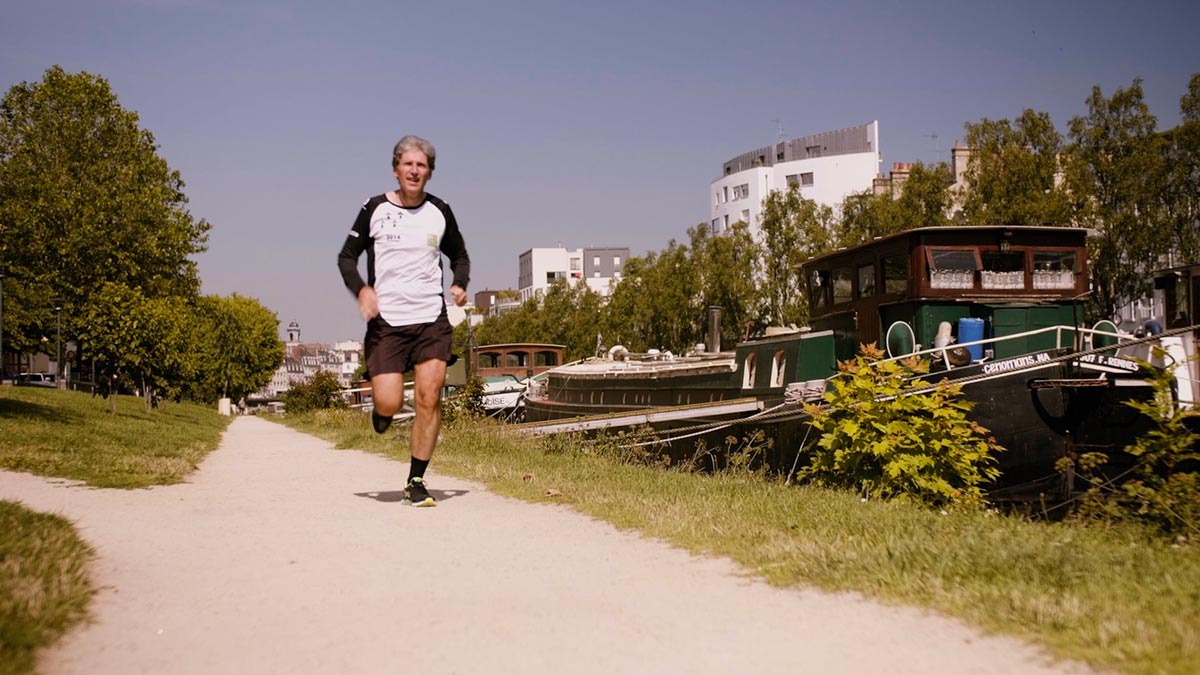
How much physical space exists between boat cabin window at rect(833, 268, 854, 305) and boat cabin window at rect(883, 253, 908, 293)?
110 centimetres

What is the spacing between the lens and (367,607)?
421 cm

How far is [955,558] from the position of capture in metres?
4.68

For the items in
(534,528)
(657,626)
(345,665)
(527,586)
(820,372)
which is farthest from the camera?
(820,372)

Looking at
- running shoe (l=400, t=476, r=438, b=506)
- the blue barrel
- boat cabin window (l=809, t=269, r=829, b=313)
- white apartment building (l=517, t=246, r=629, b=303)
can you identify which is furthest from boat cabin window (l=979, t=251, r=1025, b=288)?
white apartment building (l=517, t=246, r=629, b=303)

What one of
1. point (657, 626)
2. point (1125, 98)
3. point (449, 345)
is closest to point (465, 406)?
point (449, 345)

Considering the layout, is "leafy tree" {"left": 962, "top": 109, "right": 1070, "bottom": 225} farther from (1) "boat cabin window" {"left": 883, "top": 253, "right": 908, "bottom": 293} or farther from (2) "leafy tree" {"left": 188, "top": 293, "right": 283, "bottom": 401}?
(2) "leafy tree" {"left": 188, "top": 293, "right": 283, "bottom": 401}

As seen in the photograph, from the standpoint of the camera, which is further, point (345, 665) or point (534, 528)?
point (534, 528)

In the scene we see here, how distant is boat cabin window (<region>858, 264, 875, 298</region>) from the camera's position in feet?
60.5

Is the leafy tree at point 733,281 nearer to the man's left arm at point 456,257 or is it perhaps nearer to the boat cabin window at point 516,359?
the boat cabin window at point 516,359

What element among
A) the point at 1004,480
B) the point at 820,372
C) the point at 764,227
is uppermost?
the point at 764,227

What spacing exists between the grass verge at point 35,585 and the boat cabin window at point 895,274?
1430 centimetres

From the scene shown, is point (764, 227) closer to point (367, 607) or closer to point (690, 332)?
point (690, 332)

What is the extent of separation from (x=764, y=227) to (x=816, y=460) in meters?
33.7

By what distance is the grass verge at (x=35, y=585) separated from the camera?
3.30m
